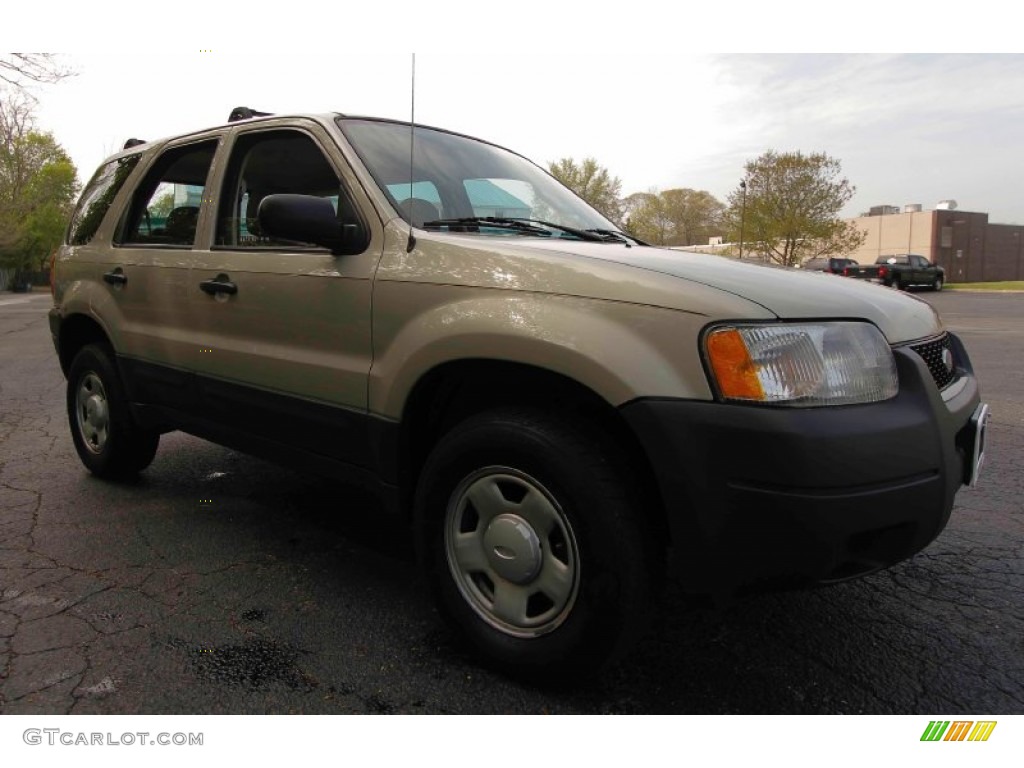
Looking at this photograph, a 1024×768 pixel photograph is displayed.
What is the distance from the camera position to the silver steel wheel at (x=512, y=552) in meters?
2.12

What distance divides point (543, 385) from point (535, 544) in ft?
1.58

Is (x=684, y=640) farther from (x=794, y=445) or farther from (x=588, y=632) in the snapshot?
(x=794, y=445)

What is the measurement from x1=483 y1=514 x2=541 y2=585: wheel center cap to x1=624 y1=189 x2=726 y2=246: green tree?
13676 millimetres

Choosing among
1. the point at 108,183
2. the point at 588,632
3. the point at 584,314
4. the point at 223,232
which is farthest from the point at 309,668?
the point at 108,183

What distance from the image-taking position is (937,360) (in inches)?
93.2

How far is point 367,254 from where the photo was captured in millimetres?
2592

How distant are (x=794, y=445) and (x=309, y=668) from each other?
1641 millimetres

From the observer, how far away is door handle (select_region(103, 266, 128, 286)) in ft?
12.5

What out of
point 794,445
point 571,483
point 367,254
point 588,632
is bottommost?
point 588,632

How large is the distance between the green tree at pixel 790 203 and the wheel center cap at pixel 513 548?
42497 millimetres

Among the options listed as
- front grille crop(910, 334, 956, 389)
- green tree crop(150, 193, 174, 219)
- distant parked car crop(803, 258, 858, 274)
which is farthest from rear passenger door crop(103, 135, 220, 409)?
distant parked car crop(803, 258, 858, 274)

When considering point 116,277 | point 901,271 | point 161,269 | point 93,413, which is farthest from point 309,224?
point 901,271

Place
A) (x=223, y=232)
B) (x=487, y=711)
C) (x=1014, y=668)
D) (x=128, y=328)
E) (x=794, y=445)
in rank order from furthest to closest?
1. (x=128, y=328)
2. (x=223, y=232)
3. (x=1014, y=668)
4. (x=487, y=711)
5. (x=794, y=445)
